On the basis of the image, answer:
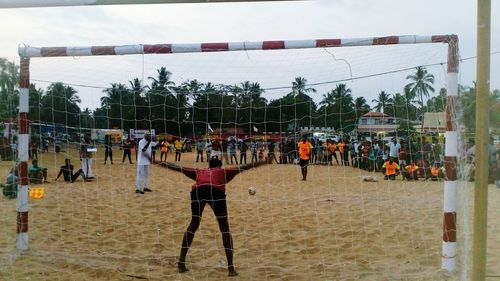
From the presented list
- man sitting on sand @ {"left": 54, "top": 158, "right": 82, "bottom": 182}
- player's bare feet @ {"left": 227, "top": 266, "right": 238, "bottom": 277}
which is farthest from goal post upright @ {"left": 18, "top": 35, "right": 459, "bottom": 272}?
man sitting on sand @ {"left": 54, "top": 158, "right": 82, "bottom": 182}

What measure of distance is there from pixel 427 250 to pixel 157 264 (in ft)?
11.5

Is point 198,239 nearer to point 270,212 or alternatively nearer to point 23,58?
point 270,212

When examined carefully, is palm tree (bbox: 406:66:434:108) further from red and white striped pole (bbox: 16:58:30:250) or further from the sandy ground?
red and white striped pole (bbox: 16:58:30:250)

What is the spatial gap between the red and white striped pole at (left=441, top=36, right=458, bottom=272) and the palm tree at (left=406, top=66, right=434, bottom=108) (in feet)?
1.21

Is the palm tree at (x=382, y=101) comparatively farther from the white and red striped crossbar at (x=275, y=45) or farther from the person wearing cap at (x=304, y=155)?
the person wearing cap at (x=304, y=155)

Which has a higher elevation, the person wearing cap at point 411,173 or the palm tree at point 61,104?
the palm tree at point 61,104

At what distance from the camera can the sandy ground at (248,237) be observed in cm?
518

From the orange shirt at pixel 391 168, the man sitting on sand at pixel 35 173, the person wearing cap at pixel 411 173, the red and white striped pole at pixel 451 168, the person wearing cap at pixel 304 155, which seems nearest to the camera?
the red and white striped pole at pixel 451 168

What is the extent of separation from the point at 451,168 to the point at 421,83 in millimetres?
1732

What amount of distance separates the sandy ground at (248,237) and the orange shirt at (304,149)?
2.08 m

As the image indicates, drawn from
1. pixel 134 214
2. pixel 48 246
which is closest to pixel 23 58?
pixel 48 246

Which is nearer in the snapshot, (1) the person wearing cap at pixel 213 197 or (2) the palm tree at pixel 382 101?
(1) the person wearing cap at pixel 213 197

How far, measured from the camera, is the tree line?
6.16 metres

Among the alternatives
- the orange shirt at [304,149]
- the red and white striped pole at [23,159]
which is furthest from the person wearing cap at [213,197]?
the orange shirt at [304,149]
